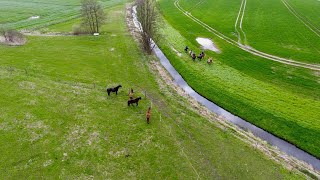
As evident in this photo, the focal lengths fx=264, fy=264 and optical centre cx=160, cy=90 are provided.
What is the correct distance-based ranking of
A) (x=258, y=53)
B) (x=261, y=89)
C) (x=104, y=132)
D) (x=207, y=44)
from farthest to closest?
(x=207, y=44) < (x=258, y=53) < (x=261, y=89) < (x=104, y=132)

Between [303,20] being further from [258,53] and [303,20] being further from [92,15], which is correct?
[92,15]

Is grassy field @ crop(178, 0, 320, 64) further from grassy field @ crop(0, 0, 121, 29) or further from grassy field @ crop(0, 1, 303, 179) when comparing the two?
grassy field @ crop(0, 0, 121, 29)

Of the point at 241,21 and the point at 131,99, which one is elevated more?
the point at 241,21

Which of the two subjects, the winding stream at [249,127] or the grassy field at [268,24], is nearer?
the winding stream at [249,127]

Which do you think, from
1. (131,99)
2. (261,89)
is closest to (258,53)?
(261,89)

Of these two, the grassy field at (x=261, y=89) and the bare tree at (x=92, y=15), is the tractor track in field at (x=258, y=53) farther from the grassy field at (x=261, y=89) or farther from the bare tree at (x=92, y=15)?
the bare tree at (x=92, y=15)

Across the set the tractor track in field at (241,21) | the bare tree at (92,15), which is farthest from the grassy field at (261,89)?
the bare tree at (92,15)
